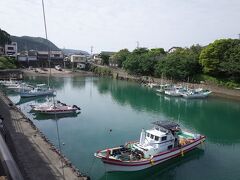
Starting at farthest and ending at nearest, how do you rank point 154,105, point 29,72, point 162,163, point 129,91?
1. point 29,72
2. point 129,91
3. point 154,105
4. point 162,163

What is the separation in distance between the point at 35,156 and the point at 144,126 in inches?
655

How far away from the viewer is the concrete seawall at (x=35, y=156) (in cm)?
1486

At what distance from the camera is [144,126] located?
1250 inches

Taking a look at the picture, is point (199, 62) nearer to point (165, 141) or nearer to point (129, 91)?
point (129, 91)

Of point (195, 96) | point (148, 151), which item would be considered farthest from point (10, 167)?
point (195, 96)

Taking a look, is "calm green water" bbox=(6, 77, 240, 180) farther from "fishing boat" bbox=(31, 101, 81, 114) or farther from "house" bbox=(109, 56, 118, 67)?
"house" bbox=(109, 56, 118, 67)

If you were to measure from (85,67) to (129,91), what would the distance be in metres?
48.7

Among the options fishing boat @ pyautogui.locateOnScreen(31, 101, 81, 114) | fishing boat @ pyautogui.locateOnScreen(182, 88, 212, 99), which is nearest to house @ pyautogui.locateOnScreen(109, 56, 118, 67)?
fishing boat @ pyautogui.locateOnScreen(182, 88, 212, 99)

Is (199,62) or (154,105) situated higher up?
(199,62)

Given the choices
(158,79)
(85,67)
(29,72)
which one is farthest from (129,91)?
(85,67)

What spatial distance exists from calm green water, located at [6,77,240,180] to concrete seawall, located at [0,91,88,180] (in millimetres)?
2501

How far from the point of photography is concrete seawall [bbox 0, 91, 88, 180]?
14859 mm

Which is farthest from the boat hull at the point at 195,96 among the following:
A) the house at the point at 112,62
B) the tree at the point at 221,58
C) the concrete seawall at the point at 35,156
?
the house at the point at 112,62

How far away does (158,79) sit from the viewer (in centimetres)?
7225
